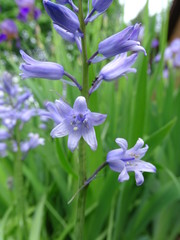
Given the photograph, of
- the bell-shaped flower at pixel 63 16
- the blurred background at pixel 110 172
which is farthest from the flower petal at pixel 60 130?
the blurred background at pixel 110 172


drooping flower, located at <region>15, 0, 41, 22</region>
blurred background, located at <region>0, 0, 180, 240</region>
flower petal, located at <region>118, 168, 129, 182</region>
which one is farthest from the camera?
drooping flower, located at <region>15, 0, 41, 22</region>

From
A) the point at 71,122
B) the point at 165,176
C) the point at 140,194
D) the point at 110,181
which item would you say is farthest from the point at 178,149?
the point at 71,122

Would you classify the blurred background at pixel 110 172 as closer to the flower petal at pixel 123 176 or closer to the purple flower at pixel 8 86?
the purple flower at pixel 8 86

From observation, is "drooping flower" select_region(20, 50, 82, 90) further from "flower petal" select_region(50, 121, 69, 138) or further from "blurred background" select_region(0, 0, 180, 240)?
"blurred background" select_region(0, 0, 180, 240)

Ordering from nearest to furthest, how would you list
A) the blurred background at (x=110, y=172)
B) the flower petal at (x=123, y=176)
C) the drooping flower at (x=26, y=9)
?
the flower petal at (x=123, y=176), the blurred background at (x=110, y=172), the drooping flower at (x=26, y=9)

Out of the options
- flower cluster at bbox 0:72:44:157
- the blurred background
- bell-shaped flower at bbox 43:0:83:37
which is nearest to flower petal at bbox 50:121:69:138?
bell-shaped flower at bbox 43:0:83:37

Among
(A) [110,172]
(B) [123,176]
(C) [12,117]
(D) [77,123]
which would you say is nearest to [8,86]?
(C) [12,117]
